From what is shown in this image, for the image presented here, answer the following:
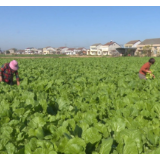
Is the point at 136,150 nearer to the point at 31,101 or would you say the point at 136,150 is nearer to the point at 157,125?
the point at 157,125

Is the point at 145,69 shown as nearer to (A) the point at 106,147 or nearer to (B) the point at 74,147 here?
(A) the point at 106,147

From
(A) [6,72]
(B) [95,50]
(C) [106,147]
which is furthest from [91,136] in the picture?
(B) [95,50]

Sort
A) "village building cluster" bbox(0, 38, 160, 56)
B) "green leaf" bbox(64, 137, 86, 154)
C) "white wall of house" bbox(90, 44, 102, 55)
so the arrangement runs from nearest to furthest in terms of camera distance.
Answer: "green leaf" bbox(64, 137, 86, 154), "village building cluster" bbox(0, 38, 160, 56), "white wall of house" bbox(90, 44, 102, 55)

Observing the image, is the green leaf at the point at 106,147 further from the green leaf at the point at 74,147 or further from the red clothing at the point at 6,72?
the red clothing at the point at 6,72

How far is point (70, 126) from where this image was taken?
250 cm

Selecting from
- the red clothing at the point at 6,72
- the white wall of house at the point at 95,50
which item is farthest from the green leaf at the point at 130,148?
the white wall of house at the point at 95,50

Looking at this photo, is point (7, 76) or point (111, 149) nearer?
point (111, 149)

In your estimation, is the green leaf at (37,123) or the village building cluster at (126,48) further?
the village building cluster at (126,48)

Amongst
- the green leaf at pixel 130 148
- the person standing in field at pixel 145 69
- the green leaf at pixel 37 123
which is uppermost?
the person standing in field at pixel 145 69

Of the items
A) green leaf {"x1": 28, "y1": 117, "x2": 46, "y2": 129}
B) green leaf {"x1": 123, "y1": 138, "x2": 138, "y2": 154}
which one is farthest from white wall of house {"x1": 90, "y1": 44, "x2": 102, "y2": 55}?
green leaf {"x1": 123, "y1": 138, "x2": 138, "y2": 154}

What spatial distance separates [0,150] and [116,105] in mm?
2358

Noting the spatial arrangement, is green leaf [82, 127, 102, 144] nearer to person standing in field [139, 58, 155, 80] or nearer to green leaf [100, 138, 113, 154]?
green leaf [100, 138, 113, 154]

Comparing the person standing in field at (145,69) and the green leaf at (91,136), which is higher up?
the person standing in field at (145,69)
